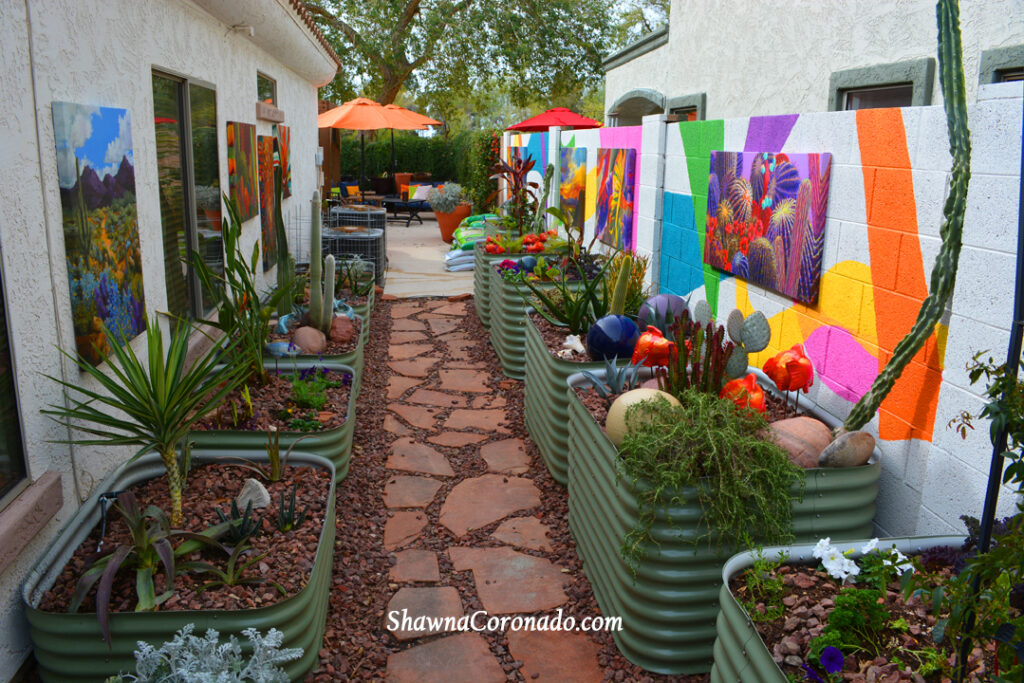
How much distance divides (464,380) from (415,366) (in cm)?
60

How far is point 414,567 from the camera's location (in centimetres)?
369

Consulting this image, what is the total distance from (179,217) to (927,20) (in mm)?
5156

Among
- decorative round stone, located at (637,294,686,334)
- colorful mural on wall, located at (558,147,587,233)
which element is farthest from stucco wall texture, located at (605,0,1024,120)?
decorative round stone, located at (637,294,686,334)

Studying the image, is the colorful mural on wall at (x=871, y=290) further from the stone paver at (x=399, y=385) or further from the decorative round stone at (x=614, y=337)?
the stone paver at (x=399, y=385)

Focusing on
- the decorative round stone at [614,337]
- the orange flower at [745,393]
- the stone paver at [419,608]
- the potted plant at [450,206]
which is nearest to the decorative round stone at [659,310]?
the decorative round stone at [614,337]

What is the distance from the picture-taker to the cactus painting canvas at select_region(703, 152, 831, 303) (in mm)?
3525

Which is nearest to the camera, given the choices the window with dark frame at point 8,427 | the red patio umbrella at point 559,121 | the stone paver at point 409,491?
the window with dark frame at point 8,427

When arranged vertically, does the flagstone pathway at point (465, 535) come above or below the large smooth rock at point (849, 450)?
below

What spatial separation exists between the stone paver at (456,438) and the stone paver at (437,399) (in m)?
0.58

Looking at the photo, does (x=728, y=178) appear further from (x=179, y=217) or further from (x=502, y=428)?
(x=179, y=217)

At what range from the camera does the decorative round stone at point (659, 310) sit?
452 cm

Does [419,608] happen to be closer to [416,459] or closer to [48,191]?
[416,459]

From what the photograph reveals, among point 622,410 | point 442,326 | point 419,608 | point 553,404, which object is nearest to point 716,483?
point 622,410

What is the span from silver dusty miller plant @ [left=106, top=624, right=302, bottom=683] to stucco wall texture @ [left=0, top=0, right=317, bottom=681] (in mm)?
611
